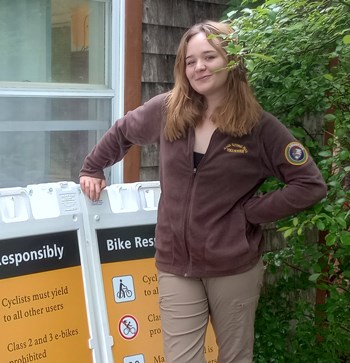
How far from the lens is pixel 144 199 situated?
317cm

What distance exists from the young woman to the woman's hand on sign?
419 mm

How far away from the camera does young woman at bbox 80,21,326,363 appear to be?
248 centimetres

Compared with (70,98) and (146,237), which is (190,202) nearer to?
(146,237)

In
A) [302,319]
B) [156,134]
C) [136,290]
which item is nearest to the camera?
[156,134]

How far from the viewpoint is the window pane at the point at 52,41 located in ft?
11.1

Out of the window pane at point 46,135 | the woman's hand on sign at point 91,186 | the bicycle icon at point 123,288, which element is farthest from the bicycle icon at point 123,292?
the window pane at point 46,135

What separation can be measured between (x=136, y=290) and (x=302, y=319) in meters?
0.90

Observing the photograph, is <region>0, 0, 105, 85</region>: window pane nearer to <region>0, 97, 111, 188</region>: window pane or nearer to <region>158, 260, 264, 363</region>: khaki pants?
<region>0, 97, 111, 188</region>: window pane

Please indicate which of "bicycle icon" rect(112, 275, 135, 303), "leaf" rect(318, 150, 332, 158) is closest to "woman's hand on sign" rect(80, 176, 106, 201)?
"bicycle icon" rect(112, 275, 135, 303)

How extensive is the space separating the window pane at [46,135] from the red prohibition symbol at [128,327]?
0.90 m

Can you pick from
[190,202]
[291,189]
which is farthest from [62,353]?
[291,189]

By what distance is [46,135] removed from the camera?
11.5 ft

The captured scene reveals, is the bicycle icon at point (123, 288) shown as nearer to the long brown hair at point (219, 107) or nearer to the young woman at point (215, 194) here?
the young woman at point (215, 194)

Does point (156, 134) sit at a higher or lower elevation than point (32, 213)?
higher
